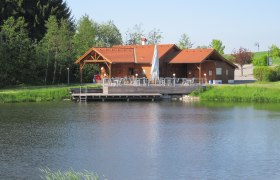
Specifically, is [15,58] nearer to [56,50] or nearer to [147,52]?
[56,50]

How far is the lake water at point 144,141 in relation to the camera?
22.6 m

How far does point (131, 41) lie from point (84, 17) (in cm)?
2330

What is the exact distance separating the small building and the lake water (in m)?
14.0

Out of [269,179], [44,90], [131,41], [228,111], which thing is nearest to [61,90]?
[44,90]

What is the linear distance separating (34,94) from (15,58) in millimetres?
7852

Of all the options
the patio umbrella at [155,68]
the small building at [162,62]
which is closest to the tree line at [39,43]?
the small building at [162,62]

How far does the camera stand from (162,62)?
2425 inches

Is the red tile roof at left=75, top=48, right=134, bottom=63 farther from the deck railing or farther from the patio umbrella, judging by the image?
the patio umbrella

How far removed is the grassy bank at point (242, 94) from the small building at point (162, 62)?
703 centimetres

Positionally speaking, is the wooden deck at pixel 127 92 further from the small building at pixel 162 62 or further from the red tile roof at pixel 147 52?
the red tile roof at pixel 147 52

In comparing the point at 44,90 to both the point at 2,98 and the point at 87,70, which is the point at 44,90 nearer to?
the point at 2,98

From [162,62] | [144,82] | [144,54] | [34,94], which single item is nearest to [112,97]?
[144,82]

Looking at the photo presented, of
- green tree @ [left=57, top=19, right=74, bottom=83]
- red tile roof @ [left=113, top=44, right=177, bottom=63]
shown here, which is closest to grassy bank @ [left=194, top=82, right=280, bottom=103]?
red tile roof @ [left=113, top=44, right=177, bottom=63]

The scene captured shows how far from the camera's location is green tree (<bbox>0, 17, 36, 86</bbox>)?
57062 millimetres
